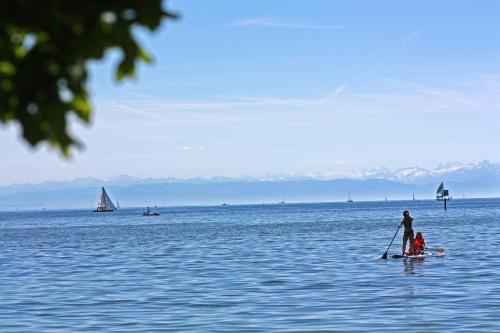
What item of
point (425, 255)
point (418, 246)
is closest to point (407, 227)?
point (418, 246)

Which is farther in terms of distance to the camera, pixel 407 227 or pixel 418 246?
pixel 418 246

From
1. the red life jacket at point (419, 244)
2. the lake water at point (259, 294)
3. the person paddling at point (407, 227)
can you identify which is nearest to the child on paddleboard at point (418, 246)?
the red life jacket at point (419, 244)

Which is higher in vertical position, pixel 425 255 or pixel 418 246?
pixel 418 246

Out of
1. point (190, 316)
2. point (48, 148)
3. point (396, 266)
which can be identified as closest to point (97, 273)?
point (396, 266)

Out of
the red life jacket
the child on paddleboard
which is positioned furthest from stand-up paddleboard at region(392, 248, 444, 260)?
the red life jacket

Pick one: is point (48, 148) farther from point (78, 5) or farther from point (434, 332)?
point (434, 332)

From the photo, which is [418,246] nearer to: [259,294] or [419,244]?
[419,244]

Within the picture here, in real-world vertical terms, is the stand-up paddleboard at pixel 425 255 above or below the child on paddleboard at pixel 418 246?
below

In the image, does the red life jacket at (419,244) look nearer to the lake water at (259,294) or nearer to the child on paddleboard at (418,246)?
the child on paddleboard at (418,246)

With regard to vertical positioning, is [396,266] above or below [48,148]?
below

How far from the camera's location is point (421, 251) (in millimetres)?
47469

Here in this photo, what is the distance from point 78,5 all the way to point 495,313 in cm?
2263

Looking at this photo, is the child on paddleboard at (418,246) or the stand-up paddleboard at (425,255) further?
the child on paddleboard at (418,246)

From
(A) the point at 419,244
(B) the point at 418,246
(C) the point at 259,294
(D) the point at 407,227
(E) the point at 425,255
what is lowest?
(C) the point at 259,294
